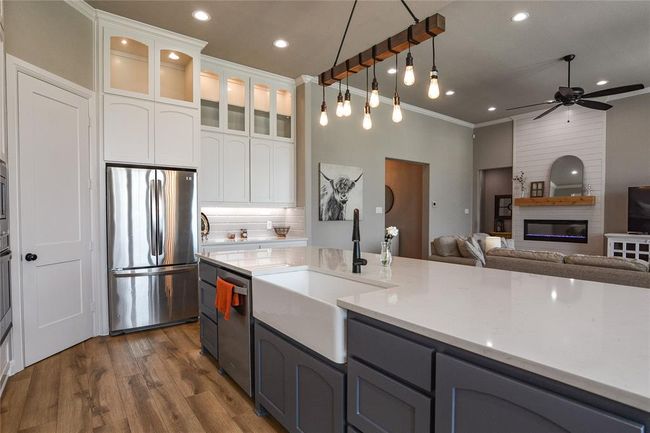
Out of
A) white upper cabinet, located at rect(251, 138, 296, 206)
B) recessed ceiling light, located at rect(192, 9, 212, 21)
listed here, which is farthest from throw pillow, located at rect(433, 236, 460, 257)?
recessed ceiling light, located at rect(192, 9, 212, 21)

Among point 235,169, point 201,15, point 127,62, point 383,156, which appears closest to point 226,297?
point 235,169

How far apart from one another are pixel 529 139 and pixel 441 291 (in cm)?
696

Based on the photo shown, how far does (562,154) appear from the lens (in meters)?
6.68

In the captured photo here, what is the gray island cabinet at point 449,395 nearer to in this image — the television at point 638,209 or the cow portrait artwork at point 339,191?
the cow portrait artwork at point 339,191

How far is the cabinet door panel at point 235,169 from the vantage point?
458 cm

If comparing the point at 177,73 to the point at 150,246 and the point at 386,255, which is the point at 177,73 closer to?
the point at 150,246

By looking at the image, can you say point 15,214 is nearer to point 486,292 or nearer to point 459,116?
point 486,292

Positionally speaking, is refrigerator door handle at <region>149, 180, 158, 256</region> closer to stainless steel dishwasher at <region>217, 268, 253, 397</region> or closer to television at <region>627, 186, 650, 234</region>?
stainless steel dishwasher at <region>217, 268, 253, 397</region>

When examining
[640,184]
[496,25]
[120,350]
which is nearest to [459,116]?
[640,184]

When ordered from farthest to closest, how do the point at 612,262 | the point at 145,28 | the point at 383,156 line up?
the point at 383,156, the point at 145,28, the point at 612,262

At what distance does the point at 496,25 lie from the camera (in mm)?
3740

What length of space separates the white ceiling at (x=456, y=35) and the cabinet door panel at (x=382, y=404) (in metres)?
3.23

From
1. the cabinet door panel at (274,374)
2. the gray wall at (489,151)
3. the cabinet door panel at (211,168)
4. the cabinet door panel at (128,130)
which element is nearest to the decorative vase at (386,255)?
the cabinet door panel at (274,374)

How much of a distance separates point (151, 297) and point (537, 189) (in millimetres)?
7136
